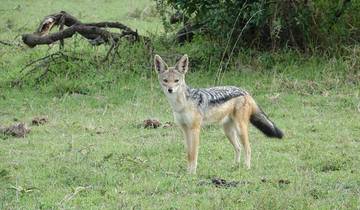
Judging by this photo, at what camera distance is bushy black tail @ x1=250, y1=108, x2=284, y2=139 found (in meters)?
7.92

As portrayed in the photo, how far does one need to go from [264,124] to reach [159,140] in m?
1.50

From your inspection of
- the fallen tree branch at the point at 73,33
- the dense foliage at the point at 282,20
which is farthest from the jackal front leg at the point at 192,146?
the fallen tree branch at the point at 73,33

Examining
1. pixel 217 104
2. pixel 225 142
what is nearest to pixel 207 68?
pixel 225 142

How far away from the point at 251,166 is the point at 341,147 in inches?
49.8

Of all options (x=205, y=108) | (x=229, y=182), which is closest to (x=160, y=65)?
(x=205, y=108)

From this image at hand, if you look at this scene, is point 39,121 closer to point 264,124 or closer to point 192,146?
point 192,146

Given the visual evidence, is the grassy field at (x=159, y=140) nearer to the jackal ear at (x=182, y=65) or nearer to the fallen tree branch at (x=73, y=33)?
the fallen tree branch at (x=73, y=33)

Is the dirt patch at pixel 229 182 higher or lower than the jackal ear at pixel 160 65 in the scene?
lower

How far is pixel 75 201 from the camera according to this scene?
630 centimetres

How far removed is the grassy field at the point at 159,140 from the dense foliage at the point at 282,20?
42 cm

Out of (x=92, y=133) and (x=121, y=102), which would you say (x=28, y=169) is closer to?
(x=92, y=133)

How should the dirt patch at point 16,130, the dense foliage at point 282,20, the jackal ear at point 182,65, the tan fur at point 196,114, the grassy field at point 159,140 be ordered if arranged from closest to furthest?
1. the grassy field at point 159,140
2. the tan fur at point 196,114
3. the jackal ear at point 182,65
4. the dirt patch at point 16,130
5. the dense foliage at point 282,20

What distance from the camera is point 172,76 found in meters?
7.77

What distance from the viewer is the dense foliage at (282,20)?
12.2 m
